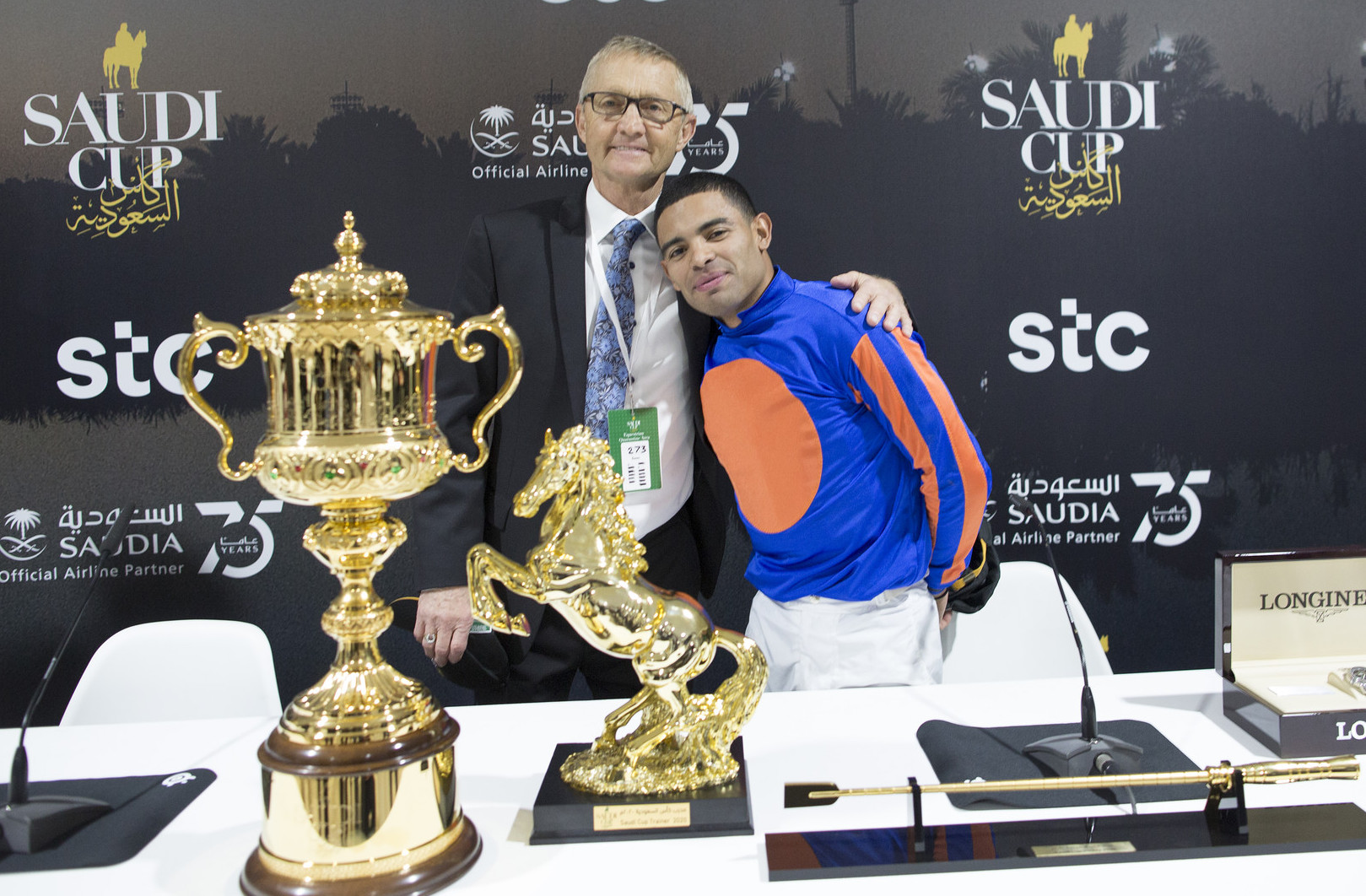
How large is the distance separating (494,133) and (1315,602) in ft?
7.13

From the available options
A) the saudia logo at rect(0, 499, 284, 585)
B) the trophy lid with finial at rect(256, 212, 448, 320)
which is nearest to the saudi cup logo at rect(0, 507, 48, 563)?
the saudia logo at rect(0, 499, 284, 585)

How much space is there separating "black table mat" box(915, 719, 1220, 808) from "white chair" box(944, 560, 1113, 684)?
834 mm

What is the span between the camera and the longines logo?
59.4 inches

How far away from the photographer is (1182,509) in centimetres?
288

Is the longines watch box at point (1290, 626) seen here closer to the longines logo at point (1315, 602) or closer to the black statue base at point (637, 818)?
the longines logo at point (1315, 602)

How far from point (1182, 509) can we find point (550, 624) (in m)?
1.86

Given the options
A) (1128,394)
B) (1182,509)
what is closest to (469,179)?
(1128,394)

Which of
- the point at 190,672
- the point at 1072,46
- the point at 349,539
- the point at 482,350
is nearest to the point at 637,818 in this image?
the point at 349,539

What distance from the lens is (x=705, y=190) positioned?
2012mm

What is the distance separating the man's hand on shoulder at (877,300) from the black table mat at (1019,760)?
873 mm

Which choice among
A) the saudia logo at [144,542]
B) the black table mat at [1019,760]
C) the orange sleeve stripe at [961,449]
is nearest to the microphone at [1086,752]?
the black table mat at [1019,760]

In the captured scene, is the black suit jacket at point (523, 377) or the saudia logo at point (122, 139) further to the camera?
the saudia logo at point (122, 139)

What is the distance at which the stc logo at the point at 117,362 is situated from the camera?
2.67m

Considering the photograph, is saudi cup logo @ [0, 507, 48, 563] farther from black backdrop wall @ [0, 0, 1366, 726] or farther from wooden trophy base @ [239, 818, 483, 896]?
wooden trophy base @ [239, 818, 483, 896]
